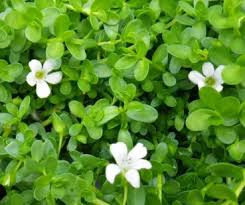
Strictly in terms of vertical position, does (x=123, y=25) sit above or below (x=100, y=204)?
above

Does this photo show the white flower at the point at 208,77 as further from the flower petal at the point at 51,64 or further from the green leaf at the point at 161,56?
the flower petal at the point at 51,64

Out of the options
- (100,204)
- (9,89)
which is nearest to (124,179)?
(100,204)

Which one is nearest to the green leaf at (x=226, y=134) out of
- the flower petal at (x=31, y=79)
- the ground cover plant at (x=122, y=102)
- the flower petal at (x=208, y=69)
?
the ground cover plant at (x=122, y=102)

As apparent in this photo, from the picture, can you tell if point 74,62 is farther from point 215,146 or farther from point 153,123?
point 215,146

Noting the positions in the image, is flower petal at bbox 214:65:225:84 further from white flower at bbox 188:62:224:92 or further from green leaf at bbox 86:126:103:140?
green leaf at bbox 86:126:103:140

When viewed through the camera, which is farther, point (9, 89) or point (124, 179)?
point (9, 89)

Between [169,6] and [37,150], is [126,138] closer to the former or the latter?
[37,150]
